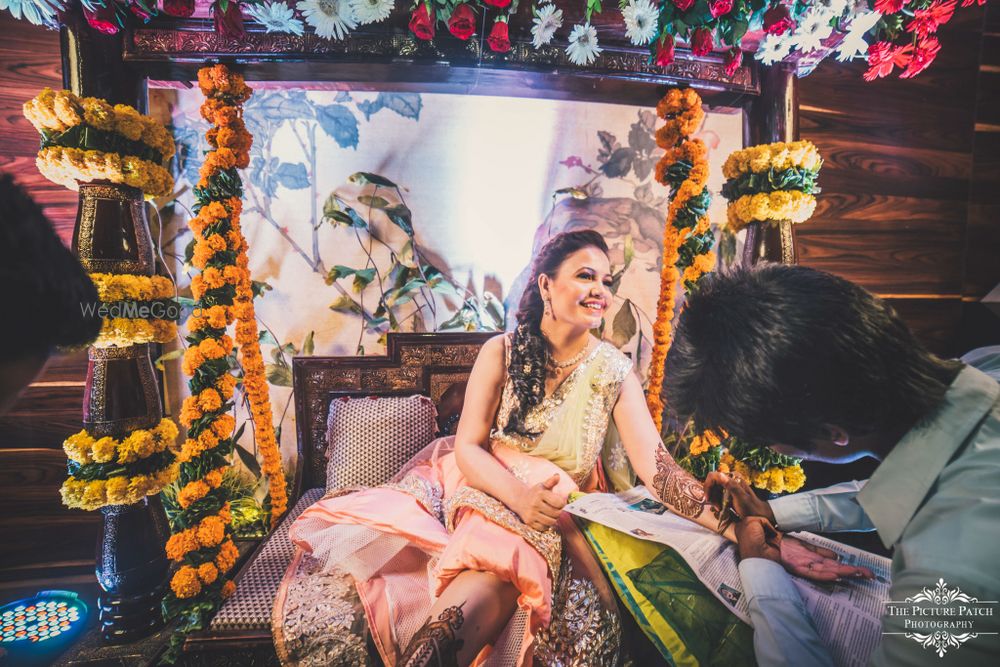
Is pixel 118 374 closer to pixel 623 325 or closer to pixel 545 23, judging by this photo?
pixel 545 23

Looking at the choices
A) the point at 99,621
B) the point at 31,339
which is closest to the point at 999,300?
the point at 31,339

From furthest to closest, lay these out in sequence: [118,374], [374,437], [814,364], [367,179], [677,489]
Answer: [367,179] → [374,437] → [118,374] → [677,489] → [814,364]

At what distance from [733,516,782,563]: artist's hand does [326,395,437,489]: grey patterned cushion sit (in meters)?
1.70

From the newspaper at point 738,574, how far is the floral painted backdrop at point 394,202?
1.68 meters

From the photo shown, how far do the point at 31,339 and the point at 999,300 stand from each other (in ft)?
18.6

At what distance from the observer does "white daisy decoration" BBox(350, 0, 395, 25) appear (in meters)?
2.06

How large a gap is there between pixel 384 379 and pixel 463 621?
1.70m

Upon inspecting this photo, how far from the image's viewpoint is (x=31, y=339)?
1.00 metres

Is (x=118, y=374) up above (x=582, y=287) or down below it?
below

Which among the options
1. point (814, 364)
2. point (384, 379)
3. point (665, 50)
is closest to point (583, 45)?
point (665, 50)

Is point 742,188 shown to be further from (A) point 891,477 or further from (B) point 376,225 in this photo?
(B) point 376,225

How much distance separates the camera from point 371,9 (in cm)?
208

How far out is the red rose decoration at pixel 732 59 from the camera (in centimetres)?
231

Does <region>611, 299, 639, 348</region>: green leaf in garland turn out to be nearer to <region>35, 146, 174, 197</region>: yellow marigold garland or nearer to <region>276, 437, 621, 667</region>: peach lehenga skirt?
<region>276, 437, 621, 667</region>: peach lehenga skirt
